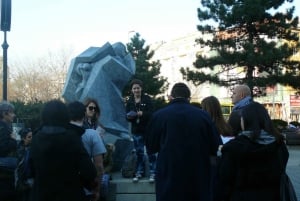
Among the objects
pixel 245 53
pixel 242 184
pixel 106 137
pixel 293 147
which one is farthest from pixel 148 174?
pixel 293 147

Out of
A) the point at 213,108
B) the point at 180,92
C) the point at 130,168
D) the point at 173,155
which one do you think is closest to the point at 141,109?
the point at 130,168

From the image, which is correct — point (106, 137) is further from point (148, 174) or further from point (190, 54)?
point (190, 54)

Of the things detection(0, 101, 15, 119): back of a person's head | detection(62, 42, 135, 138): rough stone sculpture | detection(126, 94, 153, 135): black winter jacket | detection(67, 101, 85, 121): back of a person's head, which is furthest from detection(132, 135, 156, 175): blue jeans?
detection(67, 101, 85, 121): back of a person's head

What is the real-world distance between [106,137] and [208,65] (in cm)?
1896

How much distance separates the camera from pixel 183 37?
256 ft

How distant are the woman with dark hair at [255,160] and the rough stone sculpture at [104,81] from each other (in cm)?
537

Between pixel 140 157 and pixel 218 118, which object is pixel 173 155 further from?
pixel 140 157

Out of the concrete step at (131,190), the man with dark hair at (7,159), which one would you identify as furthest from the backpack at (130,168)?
the man with dark hair at (7,159)

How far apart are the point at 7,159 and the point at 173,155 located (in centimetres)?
204

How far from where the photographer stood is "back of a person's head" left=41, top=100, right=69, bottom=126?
4.29 m

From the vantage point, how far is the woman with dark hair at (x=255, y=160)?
422 centimetres

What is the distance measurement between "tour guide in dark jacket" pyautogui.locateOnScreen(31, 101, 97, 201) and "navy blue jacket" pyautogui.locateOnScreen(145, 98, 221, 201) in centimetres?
78

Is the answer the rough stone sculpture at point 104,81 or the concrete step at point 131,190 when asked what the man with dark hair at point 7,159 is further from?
the rough stone sculpture at point 104,81

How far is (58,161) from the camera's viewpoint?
164 inches
